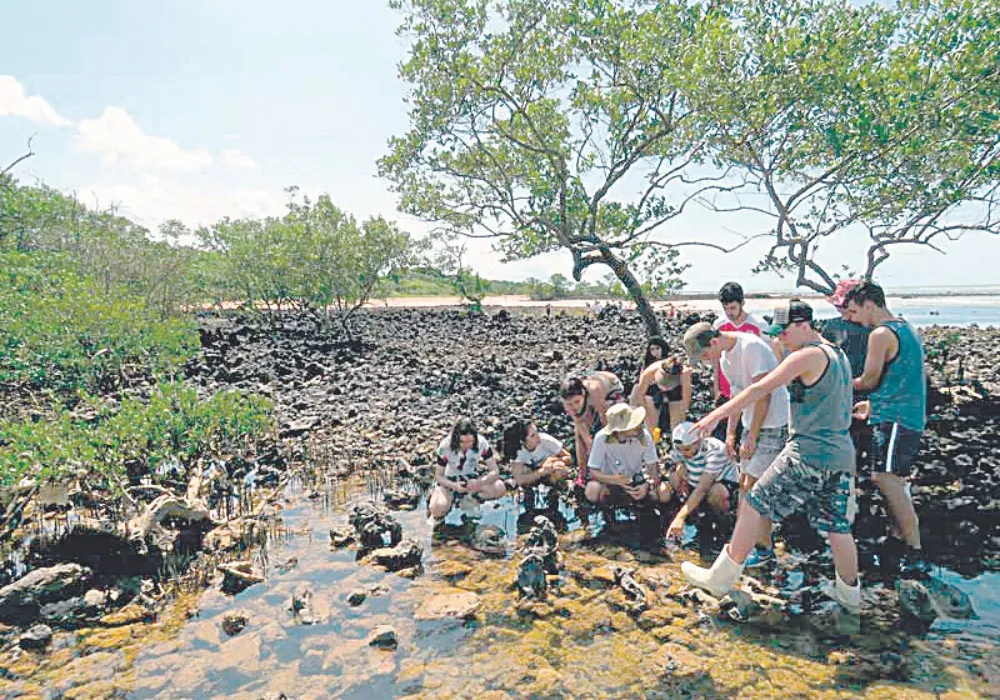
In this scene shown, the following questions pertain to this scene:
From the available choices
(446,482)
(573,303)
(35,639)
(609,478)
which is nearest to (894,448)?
(609,478)

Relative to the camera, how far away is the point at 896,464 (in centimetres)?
518

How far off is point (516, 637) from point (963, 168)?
10.9 metres

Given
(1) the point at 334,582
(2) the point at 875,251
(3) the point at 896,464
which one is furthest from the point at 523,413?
(2) the point at 875,251

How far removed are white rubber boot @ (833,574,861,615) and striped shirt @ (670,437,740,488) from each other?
160cm

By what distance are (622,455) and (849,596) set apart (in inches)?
95.8

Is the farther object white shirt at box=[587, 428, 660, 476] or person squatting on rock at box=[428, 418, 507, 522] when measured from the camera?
person squatting on rock at box=[428, 418, 507, 522]

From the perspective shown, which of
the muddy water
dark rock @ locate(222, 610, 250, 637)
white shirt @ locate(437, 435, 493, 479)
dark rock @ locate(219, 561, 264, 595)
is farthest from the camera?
white shirt @ locate(437, 435, 493, 479)

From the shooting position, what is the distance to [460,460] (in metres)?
7.01

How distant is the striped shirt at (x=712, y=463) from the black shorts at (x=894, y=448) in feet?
4.07

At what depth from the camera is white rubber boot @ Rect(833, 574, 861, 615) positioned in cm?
459

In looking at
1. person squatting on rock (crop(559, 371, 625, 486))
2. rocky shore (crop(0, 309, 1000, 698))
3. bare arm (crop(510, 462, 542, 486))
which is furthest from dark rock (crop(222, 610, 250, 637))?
person squatting on rock (crop(559, 371, 625, 486))

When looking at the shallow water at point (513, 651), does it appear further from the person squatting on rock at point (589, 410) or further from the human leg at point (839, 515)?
the person squatting on rock at point (589, 410)

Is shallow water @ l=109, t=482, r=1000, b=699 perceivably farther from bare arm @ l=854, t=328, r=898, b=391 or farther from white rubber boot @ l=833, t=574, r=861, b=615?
bare arm @ l=854, t=328, r=898, b=391

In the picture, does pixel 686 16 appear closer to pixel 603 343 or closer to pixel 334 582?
pixel 603 343
